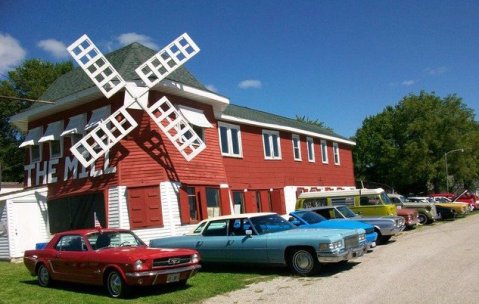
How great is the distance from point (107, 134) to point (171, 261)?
29.4 ft

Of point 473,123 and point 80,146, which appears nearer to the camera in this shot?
point 80,146

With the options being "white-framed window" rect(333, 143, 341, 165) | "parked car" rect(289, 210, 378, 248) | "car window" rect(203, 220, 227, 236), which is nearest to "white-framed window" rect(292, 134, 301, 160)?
"white-framed window" rect(333, 143, 341, 165)

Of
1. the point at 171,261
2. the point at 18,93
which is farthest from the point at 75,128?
the point at 18,93

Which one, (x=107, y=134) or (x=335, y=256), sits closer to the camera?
(x=335, y=256)

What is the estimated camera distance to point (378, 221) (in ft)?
58.9

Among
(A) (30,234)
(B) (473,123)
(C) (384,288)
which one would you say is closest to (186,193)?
(A) (30,234)

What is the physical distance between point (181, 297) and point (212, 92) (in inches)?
492

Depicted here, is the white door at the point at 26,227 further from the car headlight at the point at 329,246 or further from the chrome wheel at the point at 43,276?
the car headlight at the point at 329,246

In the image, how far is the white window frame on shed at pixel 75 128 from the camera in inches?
778

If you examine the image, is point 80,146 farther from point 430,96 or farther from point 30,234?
point 430,96

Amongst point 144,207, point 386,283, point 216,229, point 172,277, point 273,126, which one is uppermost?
point 273,126

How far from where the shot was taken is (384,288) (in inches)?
363

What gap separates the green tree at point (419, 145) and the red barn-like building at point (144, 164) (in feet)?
120

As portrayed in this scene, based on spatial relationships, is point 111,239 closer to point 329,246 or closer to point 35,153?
point 329,246
